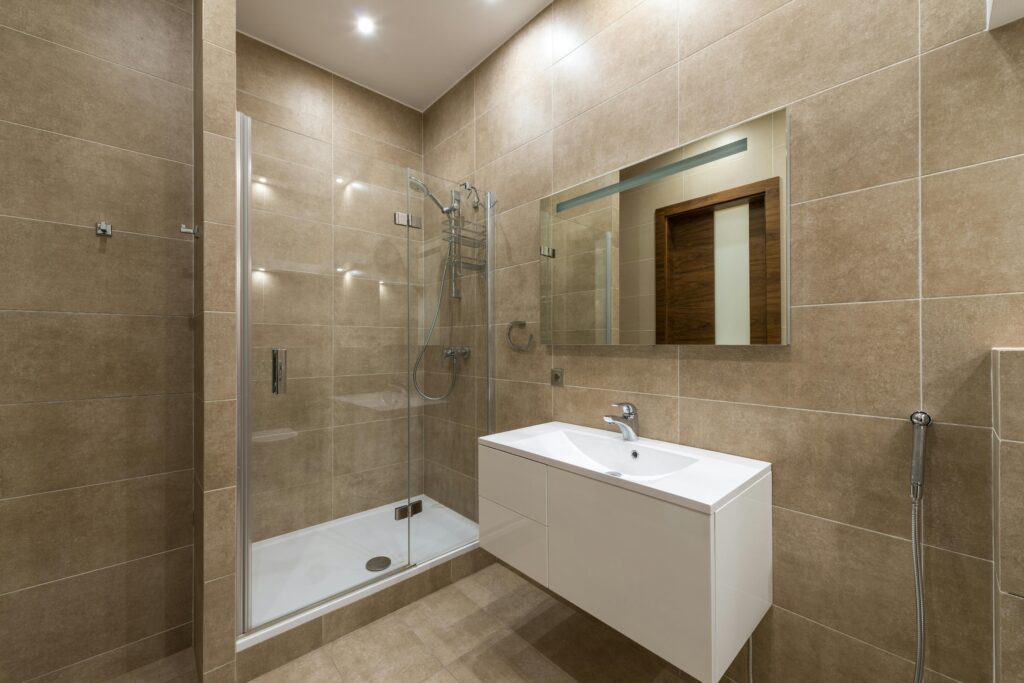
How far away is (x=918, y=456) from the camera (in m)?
1.00

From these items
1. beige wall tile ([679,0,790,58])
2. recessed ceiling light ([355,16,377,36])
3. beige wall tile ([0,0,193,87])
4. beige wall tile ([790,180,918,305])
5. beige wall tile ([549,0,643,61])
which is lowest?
beige wall tile ([790,180,918,305])

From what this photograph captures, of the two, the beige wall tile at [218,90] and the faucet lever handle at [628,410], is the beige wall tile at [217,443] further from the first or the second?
the faucet lever handle at [628,410]

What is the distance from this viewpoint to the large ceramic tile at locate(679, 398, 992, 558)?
99cm

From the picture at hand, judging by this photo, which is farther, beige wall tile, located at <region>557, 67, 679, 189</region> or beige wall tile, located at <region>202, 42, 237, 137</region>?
beige wall tile, located at <region>557, 67, 679, 189</region>

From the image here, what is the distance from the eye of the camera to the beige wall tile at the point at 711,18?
4.36 feet

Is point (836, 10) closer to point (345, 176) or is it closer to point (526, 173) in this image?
point (526, 173)

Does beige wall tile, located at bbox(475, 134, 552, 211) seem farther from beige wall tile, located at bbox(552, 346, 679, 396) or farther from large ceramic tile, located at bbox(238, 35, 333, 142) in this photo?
large ceramic tile, located at bbox(238, 35, 333, 142)

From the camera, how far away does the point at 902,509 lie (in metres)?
1.07

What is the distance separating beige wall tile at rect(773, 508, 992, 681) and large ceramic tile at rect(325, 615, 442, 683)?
1.27 meters

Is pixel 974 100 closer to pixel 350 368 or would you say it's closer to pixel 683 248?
pixel 683 248

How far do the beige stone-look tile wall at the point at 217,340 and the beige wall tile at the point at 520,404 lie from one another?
1.22m

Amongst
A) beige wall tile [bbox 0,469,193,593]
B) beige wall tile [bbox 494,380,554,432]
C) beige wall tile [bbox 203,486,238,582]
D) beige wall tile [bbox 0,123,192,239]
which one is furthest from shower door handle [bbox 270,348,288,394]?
beige wall tile [bbox 494,380,554,432]

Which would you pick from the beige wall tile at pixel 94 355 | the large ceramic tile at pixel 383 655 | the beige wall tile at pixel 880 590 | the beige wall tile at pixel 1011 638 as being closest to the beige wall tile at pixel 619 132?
the beige wall tile at pixel 880 590

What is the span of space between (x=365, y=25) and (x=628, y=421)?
233 centimetres
